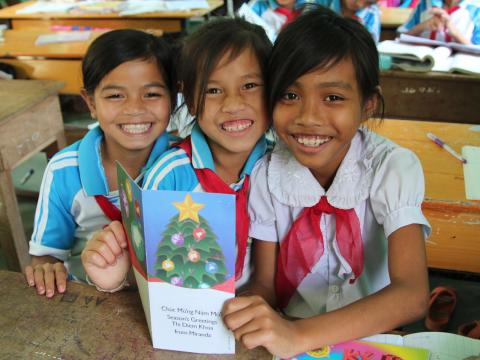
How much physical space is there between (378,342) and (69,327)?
0.51 metres

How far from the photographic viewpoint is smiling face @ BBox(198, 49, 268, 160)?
1019mm

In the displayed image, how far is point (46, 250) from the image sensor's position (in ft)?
4.00

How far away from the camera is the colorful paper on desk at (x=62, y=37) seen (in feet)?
10.5

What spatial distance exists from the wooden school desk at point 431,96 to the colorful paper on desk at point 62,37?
6.74ft

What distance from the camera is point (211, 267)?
25.0 inches

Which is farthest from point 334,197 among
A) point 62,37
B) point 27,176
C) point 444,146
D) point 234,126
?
point 62,37

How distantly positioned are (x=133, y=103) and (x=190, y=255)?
0.63 m

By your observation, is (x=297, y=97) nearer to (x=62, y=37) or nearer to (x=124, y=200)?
(x=124, y=200)

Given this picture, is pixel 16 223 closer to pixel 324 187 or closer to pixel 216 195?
pixel 324 187

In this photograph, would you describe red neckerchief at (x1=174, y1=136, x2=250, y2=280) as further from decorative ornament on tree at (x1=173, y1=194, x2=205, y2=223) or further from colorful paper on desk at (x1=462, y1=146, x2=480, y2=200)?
colorful paper on desk at (x1=462, y1=146, x2=480, y2=200)

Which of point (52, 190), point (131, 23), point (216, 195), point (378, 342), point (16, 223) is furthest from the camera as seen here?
point (131, 23)

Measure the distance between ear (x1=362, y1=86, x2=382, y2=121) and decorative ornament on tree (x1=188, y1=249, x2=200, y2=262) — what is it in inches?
22.4

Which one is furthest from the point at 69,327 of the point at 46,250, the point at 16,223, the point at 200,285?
the point at 16,223

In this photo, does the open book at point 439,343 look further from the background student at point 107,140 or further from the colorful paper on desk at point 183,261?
the background student at point 107,140
